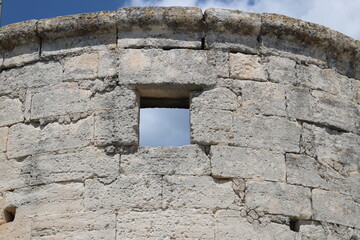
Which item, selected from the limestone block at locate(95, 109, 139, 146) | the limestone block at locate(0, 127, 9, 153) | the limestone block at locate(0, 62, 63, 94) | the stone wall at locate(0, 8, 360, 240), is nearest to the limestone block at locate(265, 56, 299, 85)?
the stone wall at locate(0, 8, 360, 240)

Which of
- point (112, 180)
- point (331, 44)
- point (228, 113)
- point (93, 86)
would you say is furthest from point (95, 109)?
point (331, 44)

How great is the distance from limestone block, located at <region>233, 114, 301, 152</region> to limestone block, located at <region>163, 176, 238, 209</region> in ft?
1.39

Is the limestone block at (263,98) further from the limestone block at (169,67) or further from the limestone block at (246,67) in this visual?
the limestone block at (169,67)

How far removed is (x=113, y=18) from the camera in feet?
21.4

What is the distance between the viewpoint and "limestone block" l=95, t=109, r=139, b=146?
239 inches

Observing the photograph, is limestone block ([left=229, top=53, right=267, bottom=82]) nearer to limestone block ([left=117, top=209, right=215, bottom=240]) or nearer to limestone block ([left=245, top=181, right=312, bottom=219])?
limestone block ([left=245, top=181, right=312, bottom=219])

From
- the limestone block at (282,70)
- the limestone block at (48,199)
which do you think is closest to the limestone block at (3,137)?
the limestone block at (48,199)

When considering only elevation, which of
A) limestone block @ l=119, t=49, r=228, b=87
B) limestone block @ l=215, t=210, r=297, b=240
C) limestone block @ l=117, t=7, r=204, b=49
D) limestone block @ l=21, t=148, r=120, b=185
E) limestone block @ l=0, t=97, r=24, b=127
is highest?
limestone block @ l=117, t=7, r=204, b=49

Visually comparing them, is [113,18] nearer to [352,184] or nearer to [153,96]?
[153,96]

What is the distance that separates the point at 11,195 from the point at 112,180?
943mm

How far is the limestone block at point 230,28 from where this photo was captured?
6535 mm

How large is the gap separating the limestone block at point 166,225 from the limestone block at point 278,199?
16.0 inches

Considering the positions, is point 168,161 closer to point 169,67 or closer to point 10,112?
point 169,67

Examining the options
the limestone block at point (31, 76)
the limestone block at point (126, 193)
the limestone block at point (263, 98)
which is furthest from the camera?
the limestone block at point (31, 76)
